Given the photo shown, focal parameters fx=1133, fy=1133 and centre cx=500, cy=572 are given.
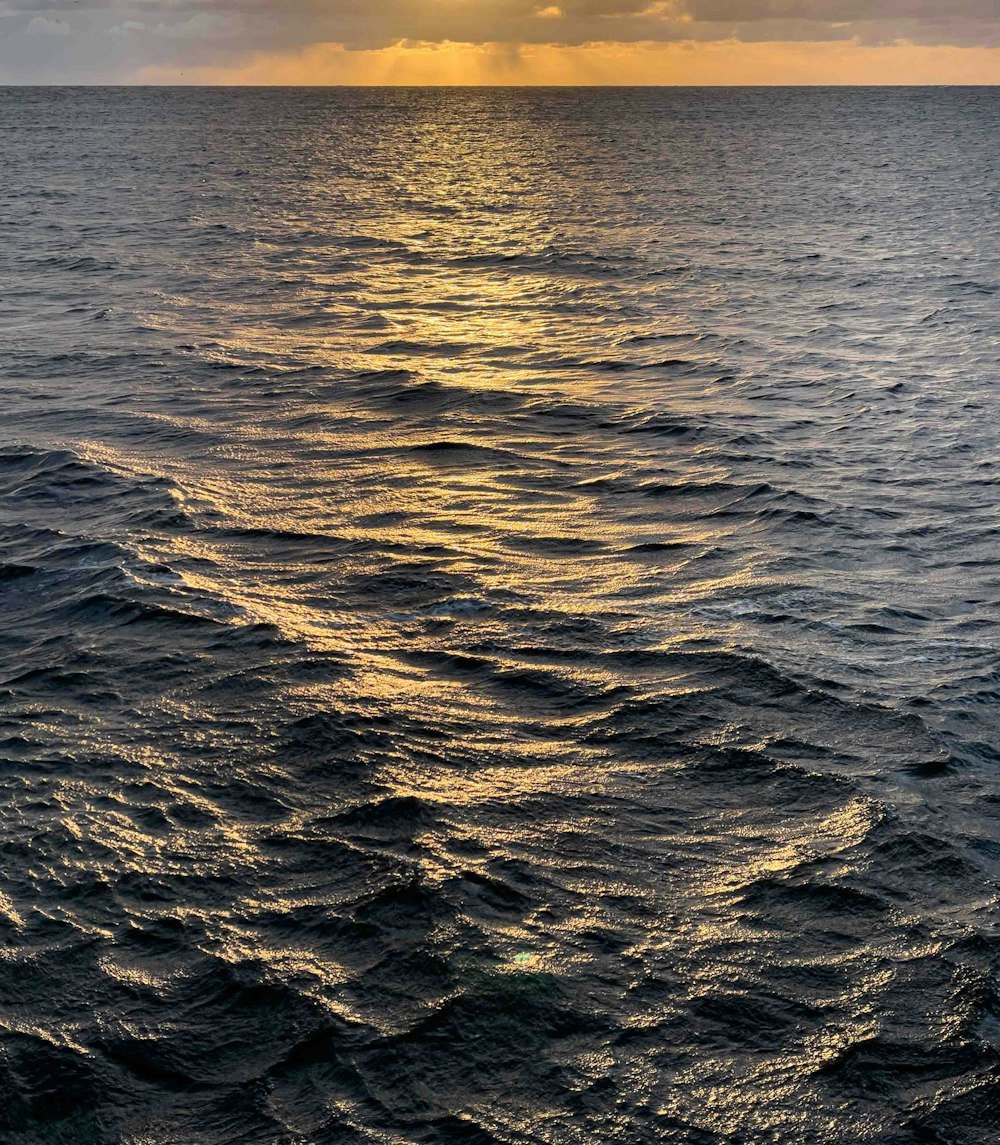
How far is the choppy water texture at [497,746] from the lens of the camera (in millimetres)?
7402

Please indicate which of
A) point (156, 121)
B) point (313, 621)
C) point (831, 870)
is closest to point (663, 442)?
point (313, 621)

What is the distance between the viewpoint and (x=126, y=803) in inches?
397

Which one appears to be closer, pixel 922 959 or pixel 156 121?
pixel 922 959

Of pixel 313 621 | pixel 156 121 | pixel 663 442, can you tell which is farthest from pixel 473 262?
pixel 156 121

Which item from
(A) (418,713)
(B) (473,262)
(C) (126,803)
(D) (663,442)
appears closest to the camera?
(C) (126,803)

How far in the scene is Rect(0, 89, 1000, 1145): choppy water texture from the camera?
7.40 m

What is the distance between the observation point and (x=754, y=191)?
256 ft

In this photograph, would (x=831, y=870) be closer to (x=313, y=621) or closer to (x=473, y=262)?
(x=313, y=621)

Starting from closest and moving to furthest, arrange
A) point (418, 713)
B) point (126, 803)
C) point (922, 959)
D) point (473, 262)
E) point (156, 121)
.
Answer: point (922, 959) < point (126, 803) < point (418, 713) < point (473, 262) < point (156, 121)

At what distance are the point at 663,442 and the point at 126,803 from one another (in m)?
13.6

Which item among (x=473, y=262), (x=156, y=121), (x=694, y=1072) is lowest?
(x=694, y=1072)

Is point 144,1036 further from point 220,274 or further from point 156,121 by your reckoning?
point 156,121

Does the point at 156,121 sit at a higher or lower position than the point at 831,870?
higher

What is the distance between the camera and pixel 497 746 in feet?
36.0
